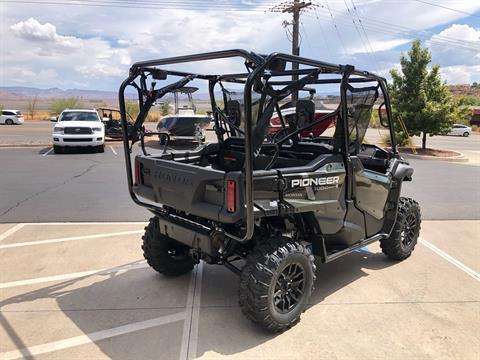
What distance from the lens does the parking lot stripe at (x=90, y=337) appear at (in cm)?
308

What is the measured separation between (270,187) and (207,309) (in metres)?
1.33

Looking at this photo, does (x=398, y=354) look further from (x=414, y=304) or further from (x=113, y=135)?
(x=113, y=135)

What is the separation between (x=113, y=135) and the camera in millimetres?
21828

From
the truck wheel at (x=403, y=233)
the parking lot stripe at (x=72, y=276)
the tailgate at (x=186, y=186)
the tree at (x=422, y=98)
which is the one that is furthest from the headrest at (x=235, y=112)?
the tree at (x=422, y=98)

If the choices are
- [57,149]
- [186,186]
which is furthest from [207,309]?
[57,149]

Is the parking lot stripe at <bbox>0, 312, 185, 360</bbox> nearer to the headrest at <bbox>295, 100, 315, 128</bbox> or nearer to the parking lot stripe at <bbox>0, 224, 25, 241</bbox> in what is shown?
the headrest at <bbox>295, 100, 315, 128</bbox>

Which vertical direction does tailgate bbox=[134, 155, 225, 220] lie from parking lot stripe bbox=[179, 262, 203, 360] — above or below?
above

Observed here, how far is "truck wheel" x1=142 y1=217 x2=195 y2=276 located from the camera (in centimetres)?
431

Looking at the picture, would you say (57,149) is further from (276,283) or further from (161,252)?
(276,283)

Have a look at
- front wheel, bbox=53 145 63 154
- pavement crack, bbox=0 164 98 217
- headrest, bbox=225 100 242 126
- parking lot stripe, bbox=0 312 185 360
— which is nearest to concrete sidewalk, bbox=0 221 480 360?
parking lot stripe, bbox=0 312 185 360

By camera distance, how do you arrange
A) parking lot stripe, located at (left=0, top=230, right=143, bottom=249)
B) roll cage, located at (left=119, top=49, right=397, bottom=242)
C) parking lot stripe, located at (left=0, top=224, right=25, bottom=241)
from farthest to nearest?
parking lot stripe, located at (left=0, top=224, right=25, bottom=241) < parking lot stripe, located at (left=0, top=230, right=143, bottom=249) < roll cage, located at (left=119, top=49, right=397, bottom=242)

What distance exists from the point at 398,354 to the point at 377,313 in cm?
62

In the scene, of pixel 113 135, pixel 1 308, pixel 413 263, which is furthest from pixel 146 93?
pixel 113 135

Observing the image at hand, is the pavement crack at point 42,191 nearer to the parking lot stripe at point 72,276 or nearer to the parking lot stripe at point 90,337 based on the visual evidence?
Answer: the parking lot stripe at point 72,276
